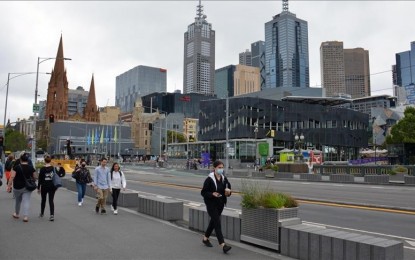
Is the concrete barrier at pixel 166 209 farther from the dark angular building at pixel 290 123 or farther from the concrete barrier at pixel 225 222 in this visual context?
the dark angular building at pixel 290 123

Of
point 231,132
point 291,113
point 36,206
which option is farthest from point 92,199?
point 291,113

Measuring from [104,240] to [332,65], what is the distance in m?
114

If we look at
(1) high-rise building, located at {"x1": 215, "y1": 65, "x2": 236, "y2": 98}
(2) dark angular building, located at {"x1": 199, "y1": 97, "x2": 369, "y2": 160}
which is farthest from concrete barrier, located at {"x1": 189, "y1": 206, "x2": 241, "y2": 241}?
(1) high-rise building, located at {"x1": 215, "y1": 65, "x2": 236, "y2": 98}

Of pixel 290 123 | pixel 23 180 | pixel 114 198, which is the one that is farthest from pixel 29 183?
pixel 290 123

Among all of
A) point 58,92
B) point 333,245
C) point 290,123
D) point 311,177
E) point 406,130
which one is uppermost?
point 58,92

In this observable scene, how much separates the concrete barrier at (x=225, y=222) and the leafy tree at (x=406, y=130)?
65.8 metres

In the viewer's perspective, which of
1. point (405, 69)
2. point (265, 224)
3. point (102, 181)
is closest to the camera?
point (265, 224)

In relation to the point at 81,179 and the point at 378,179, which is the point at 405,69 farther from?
the point at 81,179

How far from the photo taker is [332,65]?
11462 centimetres

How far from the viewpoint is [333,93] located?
457 ft

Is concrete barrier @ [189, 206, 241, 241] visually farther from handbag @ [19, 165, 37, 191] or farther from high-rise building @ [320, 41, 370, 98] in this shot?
high-rise building @ [320, 41, 370, 98]

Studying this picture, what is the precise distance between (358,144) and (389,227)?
98705 mm

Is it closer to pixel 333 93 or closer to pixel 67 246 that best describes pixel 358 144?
pixel 333 93

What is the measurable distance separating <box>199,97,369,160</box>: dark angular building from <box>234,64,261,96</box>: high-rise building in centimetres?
1796
